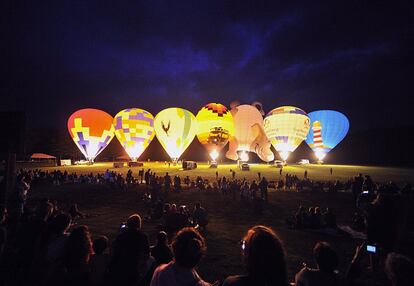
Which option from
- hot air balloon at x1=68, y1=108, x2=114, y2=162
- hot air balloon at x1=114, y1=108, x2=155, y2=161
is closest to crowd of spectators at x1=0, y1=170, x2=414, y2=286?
hot air balloon at x1=114, y1=108, x2=155, y2=161

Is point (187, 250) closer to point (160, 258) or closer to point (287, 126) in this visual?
point (160, 258)

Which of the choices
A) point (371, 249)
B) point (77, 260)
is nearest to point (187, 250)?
point (77, 260)

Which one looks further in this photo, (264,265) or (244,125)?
(244,125)

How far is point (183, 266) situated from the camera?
1985 mm

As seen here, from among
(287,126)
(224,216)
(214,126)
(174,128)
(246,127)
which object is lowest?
(224,216)

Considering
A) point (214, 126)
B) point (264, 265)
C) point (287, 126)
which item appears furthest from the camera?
point (287, 126)

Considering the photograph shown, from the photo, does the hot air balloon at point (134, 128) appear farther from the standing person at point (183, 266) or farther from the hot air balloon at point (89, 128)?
the standing person at point (183, 266)

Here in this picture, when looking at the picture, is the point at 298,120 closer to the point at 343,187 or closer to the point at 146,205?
the point at 343,187

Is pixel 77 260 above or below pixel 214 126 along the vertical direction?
below

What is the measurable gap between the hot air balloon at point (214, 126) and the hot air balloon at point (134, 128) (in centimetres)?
646

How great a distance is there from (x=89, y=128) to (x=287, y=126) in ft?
83.1

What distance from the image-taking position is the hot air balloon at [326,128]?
41.8 meters

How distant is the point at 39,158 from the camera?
164 ft

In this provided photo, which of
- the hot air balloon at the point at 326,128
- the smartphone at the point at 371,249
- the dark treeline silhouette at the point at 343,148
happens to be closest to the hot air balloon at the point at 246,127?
the hot air balloon at the point at 326,128
